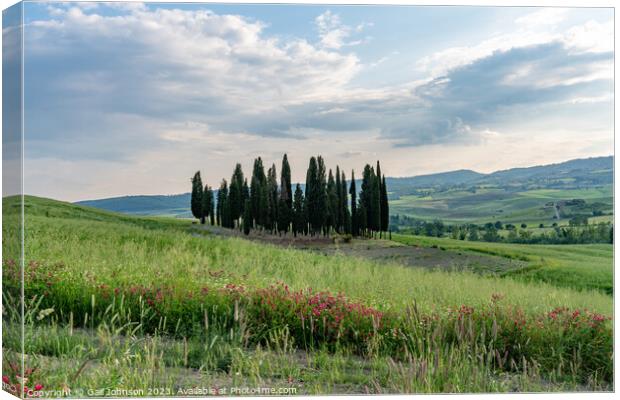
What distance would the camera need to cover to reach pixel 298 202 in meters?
9.73

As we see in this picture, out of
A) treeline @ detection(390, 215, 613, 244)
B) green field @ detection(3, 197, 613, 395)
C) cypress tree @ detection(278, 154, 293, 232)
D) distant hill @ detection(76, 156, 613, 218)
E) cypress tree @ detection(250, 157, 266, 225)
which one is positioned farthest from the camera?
cypress tree @ detection(278, 154, 293, 232)

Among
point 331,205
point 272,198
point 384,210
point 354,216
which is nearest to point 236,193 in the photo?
point 272,198

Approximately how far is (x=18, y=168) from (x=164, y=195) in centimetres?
194

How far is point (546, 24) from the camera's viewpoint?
28.7ft

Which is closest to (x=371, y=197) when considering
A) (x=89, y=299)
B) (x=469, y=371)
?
(x=469, y=371)

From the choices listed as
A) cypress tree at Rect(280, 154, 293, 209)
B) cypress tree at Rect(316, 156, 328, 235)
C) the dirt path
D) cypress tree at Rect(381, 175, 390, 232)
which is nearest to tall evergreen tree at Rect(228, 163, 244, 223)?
the dirt path

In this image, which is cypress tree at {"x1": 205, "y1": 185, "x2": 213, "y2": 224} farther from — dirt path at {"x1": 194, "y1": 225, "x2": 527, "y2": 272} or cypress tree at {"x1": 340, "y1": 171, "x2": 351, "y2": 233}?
cypress tree at {"x1": 340, "y1": 171, "x2": 351, "y2": 233}

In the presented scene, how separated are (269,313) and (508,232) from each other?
3664 mm

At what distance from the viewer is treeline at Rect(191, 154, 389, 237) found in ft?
30.0

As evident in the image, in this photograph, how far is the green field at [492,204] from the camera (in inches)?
364

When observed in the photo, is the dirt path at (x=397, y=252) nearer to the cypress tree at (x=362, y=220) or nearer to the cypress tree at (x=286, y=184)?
the cypress tree at (x=362, y=220)

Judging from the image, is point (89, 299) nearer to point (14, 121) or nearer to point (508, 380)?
point (14, 121)

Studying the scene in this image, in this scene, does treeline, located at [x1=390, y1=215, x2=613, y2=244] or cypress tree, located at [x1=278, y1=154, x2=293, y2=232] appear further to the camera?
cypress tree, located at [x1=278, y1=154, x2=293, y2=232]

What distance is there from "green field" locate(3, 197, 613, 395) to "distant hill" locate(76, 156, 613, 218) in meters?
0.21
